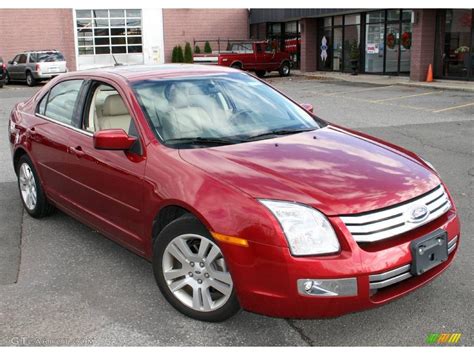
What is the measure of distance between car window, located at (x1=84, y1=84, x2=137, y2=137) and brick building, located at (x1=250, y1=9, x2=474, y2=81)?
17.8 m

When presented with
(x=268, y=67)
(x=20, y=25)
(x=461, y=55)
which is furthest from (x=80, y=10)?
(x=461, y=55)

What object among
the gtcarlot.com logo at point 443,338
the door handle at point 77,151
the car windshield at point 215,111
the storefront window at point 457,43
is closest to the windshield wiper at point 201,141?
the car windshield at point 215,111

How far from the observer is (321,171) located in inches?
127

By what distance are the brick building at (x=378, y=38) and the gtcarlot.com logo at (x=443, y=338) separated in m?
18.2

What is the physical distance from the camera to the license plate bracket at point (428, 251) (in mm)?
2967

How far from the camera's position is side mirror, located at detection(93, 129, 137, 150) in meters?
3.64

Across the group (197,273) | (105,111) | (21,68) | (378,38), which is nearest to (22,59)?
(21,68)

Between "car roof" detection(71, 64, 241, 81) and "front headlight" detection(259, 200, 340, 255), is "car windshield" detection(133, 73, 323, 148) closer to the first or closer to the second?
"car roof" detection(71, 64, 241, 81)

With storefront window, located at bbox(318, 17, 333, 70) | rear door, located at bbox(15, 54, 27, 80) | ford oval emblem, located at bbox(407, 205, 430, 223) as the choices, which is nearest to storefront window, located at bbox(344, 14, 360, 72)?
storefront window, located at bbox(318, 17, 333, 70)

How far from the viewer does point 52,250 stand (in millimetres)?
4559

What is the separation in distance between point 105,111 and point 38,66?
22.4 meters

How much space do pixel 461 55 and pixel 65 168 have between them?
18449 mm

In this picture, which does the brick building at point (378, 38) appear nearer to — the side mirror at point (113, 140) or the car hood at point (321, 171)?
the car hood at point (321, 171)

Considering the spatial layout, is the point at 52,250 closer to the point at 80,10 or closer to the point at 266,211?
the point at 266,211
